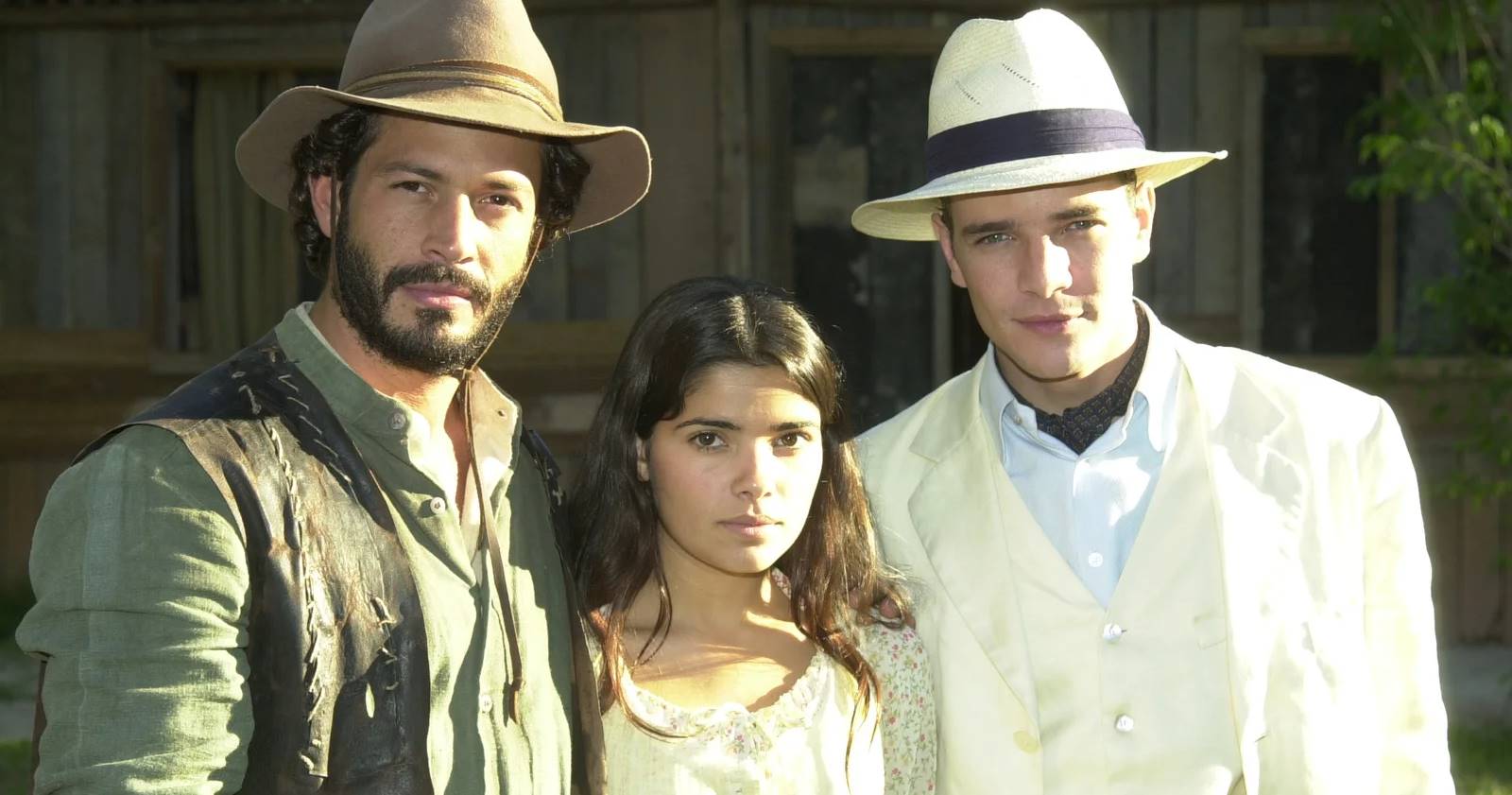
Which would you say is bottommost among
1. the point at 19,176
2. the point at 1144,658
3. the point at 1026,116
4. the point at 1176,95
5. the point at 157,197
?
the point at 1144,658

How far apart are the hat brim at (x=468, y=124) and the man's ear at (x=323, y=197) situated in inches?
2.9

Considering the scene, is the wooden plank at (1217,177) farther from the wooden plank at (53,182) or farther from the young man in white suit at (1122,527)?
the wooden plank at (53,182)

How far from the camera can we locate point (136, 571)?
6.40ft

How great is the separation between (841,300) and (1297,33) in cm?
222

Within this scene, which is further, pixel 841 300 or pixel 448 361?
pixel 841 300

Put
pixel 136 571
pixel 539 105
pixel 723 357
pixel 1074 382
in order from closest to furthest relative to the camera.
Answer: pixel 136 571 → pixel 539 105 → pixel 723 357 → pixel 1074 382

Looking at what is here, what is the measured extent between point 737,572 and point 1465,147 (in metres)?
3.81

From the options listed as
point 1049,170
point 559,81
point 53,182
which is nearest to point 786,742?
point 1049,170

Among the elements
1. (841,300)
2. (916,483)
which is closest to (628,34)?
(841,300)

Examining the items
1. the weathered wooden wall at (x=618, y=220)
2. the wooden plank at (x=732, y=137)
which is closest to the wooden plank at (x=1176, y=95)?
the weathered wooden wall at (x=618, y=220)

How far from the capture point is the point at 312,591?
2.07m

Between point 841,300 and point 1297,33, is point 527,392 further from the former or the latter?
point 1297,33

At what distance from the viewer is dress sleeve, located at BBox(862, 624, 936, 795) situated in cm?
279

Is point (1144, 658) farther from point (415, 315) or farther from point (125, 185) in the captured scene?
point (125, 185)
